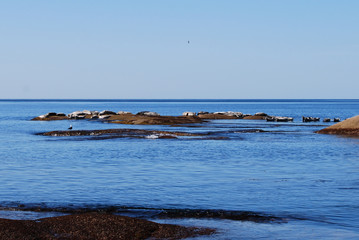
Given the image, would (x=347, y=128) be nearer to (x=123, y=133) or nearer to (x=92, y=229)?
(x=123, y=133)

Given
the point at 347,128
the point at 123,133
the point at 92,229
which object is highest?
the point at 347,128

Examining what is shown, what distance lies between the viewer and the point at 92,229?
14.7 meters

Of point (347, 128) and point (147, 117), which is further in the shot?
point (147, 117)

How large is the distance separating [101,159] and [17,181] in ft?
33.3

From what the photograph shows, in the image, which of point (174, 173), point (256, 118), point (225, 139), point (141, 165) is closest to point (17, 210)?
point (174, 173)

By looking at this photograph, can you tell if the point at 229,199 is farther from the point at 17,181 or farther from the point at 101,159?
the point at 101,159

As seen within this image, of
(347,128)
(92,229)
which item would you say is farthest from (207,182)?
(347,128)

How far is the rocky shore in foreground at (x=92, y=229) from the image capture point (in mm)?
14148

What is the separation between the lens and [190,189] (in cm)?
2256

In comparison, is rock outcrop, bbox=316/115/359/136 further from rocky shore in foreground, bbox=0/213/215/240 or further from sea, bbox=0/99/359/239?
rocky shore in foreground, bbox=0/213/215/240

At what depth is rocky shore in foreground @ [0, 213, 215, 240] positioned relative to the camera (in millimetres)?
14148

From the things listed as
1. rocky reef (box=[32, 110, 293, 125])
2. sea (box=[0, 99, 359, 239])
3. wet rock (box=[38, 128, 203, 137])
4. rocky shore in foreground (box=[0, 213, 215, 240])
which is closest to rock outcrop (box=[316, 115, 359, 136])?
sea (box=[0, 99, 359, 239])

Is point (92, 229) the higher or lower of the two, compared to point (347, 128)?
lower

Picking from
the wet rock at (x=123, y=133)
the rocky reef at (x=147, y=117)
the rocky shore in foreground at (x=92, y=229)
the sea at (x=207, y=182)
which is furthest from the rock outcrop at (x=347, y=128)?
the rocky shore in foreground at (x=92, y=229)
